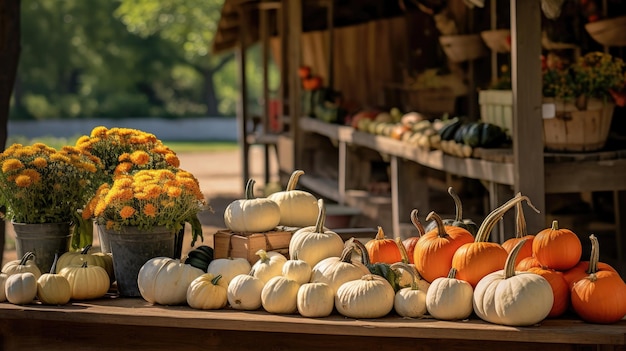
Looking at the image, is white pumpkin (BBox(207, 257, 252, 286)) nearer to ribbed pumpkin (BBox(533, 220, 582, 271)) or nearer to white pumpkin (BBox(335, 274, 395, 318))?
white pumpkin (BBox(335, 274, 395, 318))

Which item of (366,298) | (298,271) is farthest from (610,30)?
(366,298)

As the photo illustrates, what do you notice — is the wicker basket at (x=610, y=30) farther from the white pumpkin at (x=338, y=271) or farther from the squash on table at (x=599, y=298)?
the white pumpkin at (x=338, y=271)

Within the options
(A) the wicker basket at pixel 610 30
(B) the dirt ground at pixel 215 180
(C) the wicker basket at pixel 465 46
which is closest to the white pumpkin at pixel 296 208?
(A) the wicker basket at pixel 610 30

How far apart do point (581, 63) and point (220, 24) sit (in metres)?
13.7

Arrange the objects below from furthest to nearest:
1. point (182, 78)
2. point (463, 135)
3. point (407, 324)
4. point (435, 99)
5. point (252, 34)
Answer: point (182, 78) < point (252, 34) < point (435, 99) < point (463, 135) < point (407, 324)

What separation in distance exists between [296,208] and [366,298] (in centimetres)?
112

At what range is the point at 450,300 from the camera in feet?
15.4

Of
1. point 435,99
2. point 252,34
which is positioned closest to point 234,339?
point 435,99

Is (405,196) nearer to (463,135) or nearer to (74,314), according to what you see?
(463,135)

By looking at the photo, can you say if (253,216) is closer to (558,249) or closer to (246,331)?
(246,331)

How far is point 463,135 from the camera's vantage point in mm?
8836

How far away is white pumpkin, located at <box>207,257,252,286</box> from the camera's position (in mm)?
5176

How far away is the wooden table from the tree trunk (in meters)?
4.30

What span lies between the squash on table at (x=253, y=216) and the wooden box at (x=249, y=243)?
0.13ft
